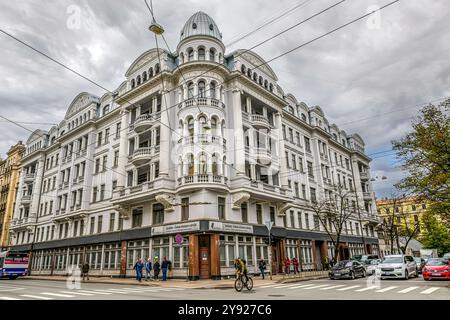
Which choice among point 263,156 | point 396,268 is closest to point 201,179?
point 263,156

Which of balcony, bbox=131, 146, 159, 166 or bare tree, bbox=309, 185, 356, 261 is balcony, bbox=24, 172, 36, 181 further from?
bare tree, bbox=309, 185, 356, 261

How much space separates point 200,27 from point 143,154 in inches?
549

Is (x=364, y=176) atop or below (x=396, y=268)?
atop

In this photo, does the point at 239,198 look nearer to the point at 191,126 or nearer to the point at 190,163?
the point at 190,163

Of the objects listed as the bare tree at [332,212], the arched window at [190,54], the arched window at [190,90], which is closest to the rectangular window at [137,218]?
the arched window at [190,90]

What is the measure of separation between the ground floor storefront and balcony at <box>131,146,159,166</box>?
681 centimetres

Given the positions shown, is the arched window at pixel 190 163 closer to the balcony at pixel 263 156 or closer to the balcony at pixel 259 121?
the balcony at pixel 263 156

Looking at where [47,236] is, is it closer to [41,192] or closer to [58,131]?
[41,192]

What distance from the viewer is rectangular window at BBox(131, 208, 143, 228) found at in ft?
98.3

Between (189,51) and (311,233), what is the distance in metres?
24.9

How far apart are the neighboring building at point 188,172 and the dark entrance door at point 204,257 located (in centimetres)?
8

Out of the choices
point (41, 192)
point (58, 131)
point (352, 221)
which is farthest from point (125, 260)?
point (352, 221)

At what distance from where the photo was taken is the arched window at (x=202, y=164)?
1027 inches

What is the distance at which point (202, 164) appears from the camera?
85.9 feet
